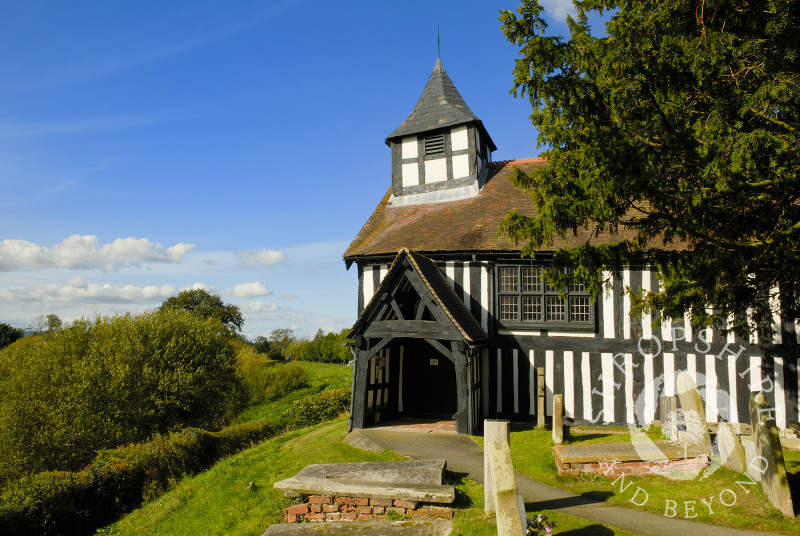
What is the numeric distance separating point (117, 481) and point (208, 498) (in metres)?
5.30

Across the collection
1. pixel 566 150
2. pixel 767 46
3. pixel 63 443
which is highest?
pixel 767 46

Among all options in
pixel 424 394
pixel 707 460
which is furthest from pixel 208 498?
pixel 707 460

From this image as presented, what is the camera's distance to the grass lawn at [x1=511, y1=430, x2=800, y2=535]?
646 cm

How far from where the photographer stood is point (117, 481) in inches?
536

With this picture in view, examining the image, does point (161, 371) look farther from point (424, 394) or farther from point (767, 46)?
point (767, 46)

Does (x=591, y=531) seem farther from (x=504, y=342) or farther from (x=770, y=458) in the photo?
(x=504, y=342)

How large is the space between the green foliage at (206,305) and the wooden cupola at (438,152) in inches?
1939

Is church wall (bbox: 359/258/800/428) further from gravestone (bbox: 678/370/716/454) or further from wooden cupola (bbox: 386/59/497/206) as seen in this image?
wooden cupola (bbox: 386/59/497/206)

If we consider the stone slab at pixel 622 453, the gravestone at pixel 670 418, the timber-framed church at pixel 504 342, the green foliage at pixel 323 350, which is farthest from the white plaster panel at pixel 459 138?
the green foliage at pixel 323 350

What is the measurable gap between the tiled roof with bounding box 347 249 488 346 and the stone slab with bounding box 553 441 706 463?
3.63 metres

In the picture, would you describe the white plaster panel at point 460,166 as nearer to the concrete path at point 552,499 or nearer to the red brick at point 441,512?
the concrete path at point 552,499

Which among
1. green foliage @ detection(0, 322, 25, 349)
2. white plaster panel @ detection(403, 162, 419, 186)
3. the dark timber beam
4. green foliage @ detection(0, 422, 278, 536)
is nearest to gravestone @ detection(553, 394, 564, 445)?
the dark timber beam

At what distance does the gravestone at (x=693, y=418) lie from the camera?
8.19 metres

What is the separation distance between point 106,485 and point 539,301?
41.5ft
